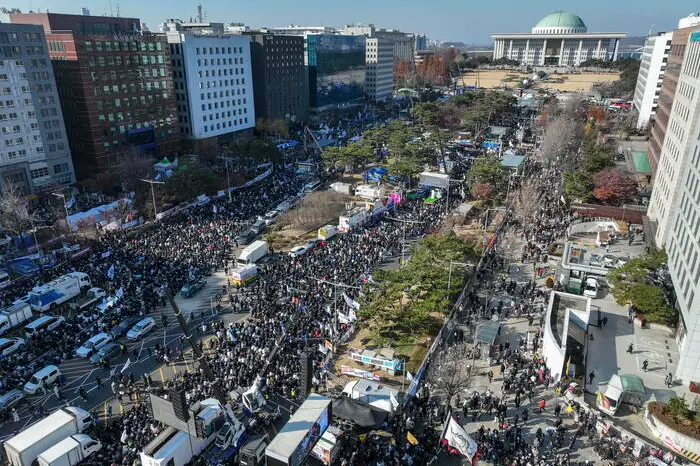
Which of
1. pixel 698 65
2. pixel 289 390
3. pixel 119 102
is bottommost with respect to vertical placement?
pixel 289 390

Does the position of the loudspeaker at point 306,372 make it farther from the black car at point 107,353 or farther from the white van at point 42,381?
the white van at point 42,381

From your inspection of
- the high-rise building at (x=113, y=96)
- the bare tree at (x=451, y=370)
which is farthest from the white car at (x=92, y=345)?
the high-rise building at (x=113, y=96)

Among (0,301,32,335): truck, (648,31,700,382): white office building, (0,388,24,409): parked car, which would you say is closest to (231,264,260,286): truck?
(0,301,32,335): truck

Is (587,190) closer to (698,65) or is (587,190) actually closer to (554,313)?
(698,65)

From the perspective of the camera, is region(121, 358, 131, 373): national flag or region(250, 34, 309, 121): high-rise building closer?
region(121, 358, 131, 373): national flag

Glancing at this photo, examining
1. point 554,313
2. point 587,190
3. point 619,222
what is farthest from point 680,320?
point 587,190

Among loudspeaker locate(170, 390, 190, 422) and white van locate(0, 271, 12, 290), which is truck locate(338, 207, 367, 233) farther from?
loudspeaker locate(170, 390, 190, 422)
